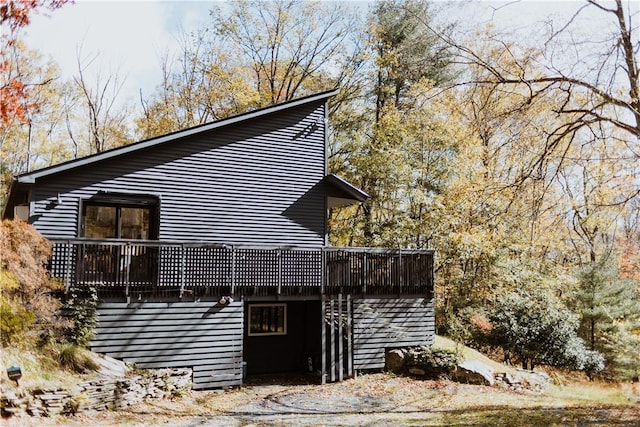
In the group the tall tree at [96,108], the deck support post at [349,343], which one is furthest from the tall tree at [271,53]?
the deck support post at [349,343]

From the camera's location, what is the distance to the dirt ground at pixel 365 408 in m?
10.3

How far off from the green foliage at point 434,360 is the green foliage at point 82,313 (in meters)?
8.46

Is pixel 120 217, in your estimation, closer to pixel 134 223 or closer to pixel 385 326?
pixel 134 223

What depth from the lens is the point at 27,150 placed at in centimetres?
2889

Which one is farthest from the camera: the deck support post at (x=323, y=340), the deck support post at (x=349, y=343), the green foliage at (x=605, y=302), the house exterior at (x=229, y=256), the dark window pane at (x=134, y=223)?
the green foliage at (x=605, y=302)

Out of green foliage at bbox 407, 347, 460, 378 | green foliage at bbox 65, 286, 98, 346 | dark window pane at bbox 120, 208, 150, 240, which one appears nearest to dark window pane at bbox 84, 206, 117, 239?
dark window pane at bbox 120, 208, 150, 240

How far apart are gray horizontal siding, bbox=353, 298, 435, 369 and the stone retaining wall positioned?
4.85 m

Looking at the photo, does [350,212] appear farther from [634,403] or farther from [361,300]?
[634,403]

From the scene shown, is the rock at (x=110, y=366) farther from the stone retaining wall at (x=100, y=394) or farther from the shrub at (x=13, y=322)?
the shrub at (x=13, y=322)

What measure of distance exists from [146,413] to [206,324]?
2842 millimetres

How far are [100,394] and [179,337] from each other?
2510mm

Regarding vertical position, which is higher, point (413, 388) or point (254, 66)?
point (254, 66)

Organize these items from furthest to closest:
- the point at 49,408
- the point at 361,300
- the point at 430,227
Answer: the point at 430,227
the point at 361,300
the point at 49,408

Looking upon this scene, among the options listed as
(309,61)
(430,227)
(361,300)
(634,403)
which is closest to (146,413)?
(361,300)
